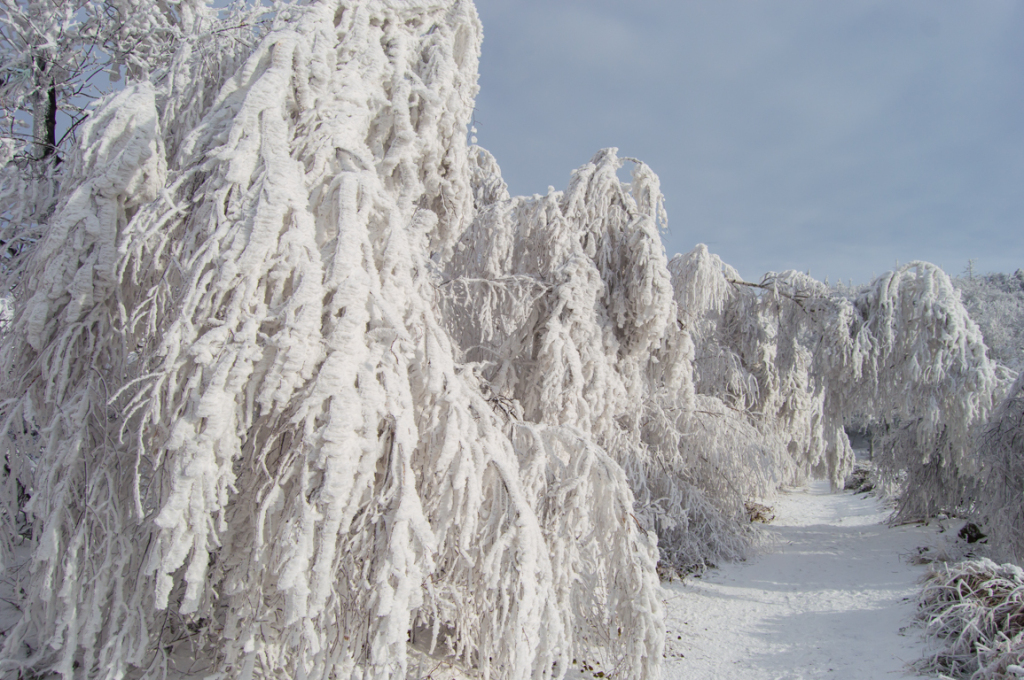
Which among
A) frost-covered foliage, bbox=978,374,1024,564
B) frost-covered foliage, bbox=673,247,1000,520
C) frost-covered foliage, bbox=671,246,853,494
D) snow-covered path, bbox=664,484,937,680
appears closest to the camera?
snow-covered path, bbox=664,484,937,680

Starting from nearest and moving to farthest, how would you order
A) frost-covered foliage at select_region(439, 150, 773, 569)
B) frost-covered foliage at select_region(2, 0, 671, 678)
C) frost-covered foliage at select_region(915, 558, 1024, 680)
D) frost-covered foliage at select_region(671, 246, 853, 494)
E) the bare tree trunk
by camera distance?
frost-covered foliage at select_region(2, 0, 671, 678) → frost-covered foliage at select_region(915, 558, 1024, 680) → frost-covered foliage at select_region(439, 150, 773, 569) → the bare tree trunk → frost-covered foliage at select_region(671, 246, 853, 494)

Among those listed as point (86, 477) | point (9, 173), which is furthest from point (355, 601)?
point (9, 173)

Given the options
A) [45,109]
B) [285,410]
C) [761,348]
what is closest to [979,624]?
[285,410]

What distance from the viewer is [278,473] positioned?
2342 mm

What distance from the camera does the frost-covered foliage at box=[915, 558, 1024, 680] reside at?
182 inches

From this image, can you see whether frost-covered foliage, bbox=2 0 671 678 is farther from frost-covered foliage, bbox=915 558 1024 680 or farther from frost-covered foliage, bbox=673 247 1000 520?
frost-covered foliage, bbox=673 247 1000 520

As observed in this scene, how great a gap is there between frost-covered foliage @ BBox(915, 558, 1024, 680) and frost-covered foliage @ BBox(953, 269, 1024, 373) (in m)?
22.9

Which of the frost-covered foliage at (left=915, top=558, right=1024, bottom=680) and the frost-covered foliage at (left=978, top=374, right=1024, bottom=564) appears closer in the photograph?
the frost-covered foliage at (left=915, top=558, right=1024, bottom=680)

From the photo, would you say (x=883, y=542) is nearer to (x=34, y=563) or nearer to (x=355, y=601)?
(x=355, y=601)

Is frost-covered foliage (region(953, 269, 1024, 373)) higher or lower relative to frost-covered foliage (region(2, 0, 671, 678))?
higher

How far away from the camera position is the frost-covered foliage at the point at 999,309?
27.8 metres

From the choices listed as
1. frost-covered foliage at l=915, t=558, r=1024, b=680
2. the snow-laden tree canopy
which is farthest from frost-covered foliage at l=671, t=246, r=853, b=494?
the snow-laden tree canopy

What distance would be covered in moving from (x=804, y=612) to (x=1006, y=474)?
299 cm

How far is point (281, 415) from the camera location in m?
2.52
